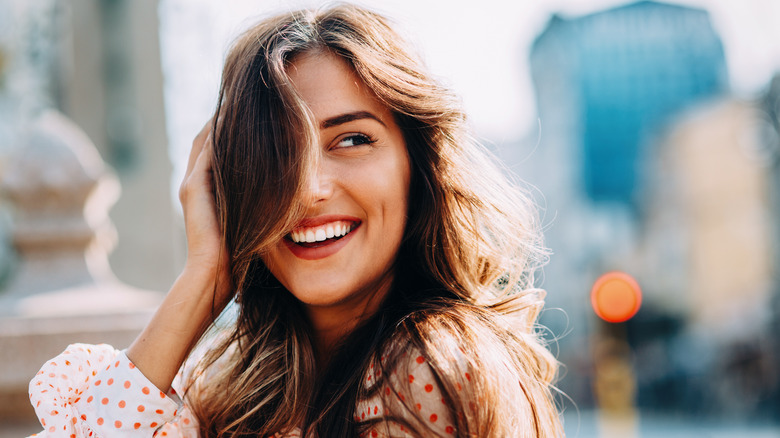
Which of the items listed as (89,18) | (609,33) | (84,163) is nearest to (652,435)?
(89,18)

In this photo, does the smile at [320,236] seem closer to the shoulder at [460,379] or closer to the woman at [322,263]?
the woman at [322,263]

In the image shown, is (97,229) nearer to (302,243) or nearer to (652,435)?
(302,243)

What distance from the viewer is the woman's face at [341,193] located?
1.87 metres

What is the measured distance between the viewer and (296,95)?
1.84 m

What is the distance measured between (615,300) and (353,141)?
30.6 m

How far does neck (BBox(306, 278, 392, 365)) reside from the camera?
6.67 feet

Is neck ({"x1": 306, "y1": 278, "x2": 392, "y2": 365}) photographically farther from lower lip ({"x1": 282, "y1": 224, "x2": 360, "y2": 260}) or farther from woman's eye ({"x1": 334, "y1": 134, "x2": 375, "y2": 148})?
woman's eye ({"x1": 334, "y1": 134, "x2": 375, "y2": 148})

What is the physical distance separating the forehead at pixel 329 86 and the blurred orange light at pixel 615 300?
28790mm

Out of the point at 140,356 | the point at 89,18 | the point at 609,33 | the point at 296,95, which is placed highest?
the point at 609,33

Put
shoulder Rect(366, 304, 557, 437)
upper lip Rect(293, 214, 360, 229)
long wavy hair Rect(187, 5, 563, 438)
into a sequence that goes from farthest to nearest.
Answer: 1. upper lip Rect(293, 214, 360, 229)
2. long wavy hair Rect(187, 5, 563, 438)
3. shoulder Rect(366, 304, 557, 437)

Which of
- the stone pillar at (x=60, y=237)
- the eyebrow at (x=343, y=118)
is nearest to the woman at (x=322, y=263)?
the eyebrow at (x=343, y=118)

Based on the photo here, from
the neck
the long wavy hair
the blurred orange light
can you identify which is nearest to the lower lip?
the long wavy hair

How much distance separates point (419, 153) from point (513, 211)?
370 millimetres

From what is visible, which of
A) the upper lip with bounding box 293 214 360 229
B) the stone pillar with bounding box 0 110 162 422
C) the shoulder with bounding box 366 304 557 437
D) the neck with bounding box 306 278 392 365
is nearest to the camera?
the shoulder with bounding box 366 304 557 437
